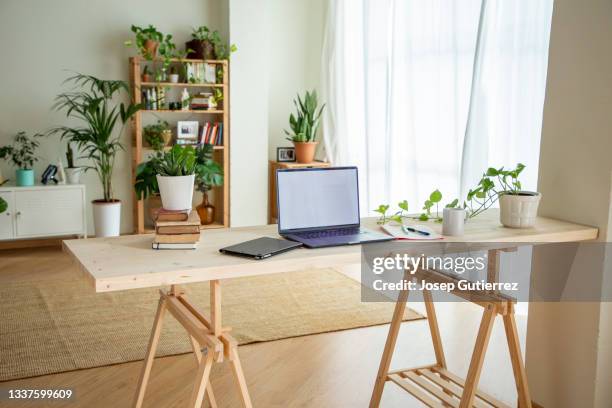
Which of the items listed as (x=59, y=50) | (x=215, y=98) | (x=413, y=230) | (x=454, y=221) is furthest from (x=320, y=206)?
(x=59, y=50)

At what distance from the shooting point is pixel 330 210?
8.55 feet

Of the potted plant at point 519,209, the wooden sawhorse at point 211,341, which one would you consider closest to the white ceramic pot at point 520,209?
the potted plant at point 519,209

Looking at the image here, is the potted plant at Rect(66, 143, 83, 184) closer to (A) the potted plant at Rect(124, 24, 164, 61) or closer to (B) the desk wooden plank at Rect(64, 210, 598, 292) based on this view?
(A) the potted plant at Rect(124, 24, 164, 61)

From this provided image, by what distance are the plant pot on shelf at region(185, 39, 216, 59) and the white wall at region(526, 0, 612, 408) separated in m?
4.03

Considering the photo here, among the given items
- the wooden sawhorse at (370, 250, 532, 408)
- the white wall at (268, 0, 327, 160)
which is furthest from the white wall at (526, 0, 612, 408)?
the white wall at (268, 0, 327, 160)

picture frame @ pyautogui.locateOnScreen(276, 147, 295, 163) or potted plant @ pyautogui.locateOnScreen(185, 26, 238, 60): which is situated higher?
potted plant @ pyautogui.locateOnScreen(185, 26, 238, 60)

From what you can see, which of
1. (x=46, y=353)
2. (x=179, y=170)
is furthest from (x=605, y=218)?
(x=46, y=353)

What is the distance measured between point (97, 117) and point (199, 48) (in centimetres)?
118

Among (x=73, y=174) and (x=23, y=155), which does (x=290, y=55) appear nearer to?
(x=73, y=174)

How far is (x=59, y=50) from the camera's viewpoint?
5.90 meters

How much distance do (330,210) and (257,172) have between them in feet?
12.9

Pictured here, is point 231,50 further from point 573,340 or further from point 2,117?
point 573,340

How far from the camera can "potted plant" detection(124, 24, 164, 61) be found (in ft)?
19.3

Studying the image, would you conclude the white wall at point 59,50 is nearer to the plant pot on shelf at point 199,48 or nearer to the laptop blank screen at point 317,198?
the plant pot on shelf at point 199,48
